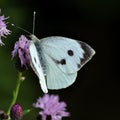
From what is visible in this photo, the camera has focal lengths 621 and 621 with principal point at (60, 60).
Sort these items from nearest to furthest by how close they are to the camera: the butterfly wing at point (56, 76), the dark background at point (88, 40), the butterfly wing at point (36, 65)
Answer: the butterfly wing at point (36, 65)
the butterfly wing at point (56, 76)
the dark background at point (88, 40)

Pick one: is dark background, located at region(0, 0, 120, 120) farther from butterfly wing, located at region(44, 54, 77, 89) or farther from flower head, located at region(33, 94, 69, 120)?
butterfly wing, located at region(44, 54, 77, 89)

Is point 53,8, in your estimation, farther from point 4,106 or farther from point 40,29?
point 4,106

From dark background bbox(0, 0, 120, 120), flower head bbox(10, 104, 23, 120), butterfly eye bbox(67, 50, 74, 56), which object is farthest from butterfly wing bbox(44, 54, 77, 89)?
dark background bbox(0, 0, 120, 120)

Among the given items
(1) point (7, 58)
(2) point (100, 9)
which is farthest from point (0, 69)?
(2) point (100, 9)

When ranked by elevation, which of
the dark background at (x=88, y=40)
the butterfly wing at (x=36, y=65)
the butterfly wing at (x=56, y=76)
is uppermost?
the butterfly wing at (x=36, y=65)

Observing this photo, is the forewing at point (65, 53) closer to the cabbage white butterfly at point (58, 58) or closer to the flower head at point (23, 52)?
the cabbage white butterfly at point (58, 58)

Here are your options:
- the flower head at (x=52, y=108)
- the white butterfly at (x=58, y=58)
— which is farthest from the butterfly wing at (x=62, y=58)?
the flower head at (x=52, y=108)

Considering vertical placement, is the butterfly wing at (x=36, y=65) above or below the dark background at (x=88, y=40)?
above
